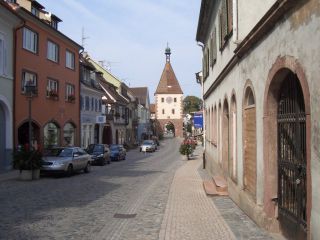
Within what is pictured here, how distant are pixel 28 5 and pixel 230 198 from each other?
24.8 m

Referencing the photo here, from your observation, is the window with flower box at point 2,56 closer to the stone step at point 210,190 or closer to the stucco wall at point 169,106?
the stone step at point 210,190

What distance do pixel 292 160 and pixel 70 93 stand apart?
3298cm

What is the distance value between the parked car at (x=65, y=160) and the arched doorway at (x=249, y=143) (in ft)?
44.3

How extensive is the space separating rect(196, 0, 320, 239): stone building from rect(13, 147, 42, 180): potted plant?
10960 millimetres

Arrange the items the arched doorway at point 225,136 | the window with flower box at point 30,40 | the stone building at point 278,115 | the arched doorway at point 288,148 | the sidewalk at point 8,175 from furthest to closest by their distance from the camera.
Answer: the window with flower box at point 30,40 → the sidewalk at point 8,175 → the arched doorway at point 225,136 → the arched doorway at point 288,148 → the stone building at point 278,115

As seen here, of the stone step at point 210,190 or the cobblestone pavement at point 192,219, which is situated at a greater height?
the stone step at point 210,190

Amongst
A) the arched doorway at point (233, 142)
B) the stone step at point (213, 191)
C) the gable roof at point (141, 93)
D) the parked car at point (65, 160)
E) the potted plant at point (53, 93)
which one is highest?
the gable roof at point (141, 93)

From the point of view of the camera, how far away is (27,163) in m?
21.9

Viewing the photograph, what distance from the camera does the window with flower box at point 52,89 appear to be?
1348 inches

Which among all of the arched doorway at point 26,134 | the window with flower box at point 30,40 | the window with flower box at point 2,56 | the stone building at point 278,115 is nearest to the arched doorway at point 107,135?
the arched doorway at point 26,134

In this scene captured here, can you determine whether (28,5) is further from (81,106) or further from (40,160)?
(40,160)

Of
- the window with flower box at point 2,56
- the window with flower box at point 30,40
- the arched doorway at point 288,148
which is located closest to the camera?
the arched doorway at point 288,148

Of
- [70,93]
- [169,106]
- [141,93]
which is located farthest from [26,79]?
[169,106]

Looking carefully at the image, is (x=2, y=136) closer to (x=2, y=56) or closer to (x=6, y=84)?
(x=6, y=84)
